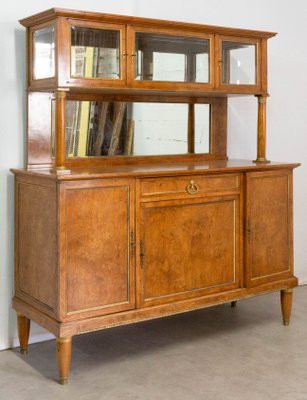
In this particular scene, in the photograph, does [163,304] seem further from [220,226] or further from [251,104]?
[251,104]

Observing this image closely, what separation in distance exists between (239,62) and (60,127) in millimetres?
1210

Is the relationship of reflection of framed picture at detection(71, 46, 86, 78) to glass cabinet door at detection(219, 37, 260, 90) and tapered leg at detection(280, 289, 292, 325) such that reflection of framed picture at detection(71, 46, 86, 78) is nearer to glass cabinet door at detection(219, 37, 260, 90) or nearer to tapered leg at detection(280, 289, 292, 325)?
glass cabinet door at detection(219, 37, 260, 90)

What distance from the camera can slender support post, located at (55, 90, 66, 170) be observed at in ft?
11.0

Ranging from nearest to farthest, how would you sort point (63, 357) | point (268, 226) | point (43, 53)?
point (63, 357) → point (43, 53) → point (268, 226)

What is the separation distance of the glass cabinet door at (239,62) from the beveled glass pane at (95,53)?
2.29 feet

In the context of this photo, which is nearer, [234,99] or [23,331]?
[23,331]

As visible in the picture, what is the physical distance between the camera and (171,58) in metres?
3.76

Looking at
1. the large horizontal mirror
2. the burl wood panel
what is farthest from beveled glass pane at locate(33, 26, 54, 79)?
the burl wood panel

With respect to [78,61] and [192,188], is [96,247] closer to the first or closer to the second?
[192,188]

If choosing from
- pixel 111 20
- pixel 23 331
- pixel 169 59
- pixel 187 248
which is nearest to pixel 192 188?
pixel 187 248

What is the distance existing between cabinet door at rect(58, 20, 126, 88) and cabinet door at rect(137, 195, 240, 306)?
0.69m

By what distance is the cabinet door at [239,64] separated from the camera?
393 cm

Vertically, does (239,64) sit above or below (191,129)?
above

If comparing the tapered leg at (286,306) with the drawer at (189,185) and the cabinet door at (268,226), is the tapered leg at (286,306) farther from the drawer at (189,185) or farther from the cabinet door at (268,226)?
the drawer at (189,185)
